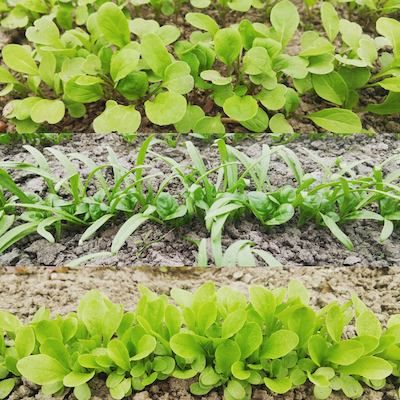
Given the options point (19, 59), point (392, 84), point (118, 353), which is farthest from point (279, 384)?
point (19, 59)

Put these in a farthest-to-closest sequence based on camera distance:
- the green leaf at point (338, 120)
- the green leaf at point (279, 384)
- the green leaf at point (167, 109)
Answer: the green leaf at point (338, 120)
the green leaf at point (167, 109)
the green leaf at point (279, 384)

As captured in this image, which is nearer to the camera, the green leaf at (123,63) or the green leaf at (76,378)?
the green leaf at (76,378)

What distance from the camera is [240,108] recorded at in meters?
1.83

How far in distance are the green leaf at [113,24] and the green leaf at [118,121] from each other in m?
0.26

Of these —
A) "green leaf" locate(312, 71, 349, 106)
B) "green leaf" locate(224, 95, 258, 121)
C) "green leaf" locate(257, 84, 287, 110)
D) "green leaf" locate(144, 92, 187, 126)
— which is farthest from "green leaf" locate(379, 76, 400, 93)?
"green leaf" locate(144, 92, 187, 126)

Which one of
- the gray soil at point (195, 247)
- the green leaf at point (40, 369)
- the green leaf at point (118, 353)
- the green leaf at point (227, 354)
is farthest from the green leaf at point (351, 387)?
the green leaf at point (40, 369)

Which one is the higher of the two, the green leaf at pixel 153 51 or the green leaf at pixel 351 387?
the green leaf at pixel 153 51

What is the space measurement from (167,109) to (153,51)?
197 millimetres

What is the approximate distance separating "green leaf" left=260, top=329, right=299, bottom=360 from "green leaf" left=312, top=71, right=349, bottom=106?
3.16 ft

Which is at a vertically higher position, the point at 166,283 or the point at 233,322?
the point at 233,322

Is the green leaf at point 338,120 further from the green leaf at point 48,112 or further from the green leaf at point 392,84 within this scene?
the green leaf at point 48,112

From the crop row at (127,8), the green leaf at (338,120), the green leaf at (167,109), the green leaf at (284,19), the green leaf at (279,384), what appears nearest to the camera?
the green leaf at (279,384)

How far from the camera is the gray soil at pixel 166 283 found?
1.56 meters

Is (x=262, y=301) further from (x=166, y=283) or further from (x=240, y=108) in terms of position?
(x=240, y=108)
